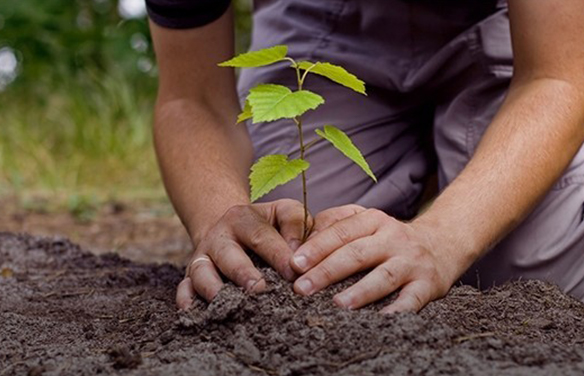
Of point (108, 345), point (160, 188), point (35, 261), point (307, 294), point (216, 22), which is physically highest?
point (216, 22)

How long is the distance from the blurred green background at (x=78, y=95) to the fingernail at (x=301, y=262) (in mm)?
3130

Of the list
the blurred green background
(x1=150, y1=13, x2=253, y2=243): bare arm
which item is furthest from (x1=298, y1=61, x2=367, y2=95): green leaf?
the blurred green background

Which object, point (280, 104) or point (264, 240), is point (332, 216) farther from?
point (280, 104)

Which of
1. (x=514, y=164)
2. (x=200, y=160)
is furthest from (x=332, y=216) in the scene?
(x=200, y=160)

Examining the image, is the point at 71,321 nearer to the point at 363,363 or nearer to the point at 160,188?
the point at 363,363

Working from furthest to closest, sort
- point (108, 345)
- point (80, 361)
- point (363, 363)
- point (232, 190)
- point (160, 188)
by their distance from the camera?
point (160, 188) → point (232, 190) → point (108, 345) → point (80, 361) → point (363, 363)

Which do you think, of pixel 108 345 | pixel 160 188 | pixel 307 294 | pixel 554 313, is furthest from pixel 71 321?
pixel 160 188

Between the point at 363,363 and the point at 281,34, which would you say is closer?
the point at 363,363

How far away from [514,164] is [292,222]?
0.49m

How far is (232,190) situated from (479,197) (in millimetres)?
585

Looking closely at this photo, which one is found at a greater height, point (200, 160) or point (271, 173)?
point (271, 173)

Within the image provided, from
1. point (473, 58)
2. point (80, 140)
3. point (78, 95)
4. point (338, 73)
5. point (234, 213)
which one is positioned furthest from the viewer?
point (78, 95)

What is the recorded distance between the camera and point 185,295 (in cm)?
182

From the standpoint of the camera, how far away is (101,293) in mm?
2283
